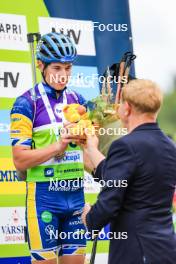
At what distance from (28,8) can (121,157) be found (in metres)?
2.80

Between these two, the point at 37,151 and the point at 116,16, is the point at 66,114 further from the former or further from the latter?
the point at 116,16

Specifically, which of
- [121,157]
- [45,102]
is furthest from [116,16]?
[121,157]

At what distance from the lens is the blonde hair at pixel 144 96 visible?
154 inches

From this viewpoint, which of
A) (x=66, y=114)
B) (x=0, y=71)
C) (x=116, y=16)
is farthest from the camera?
(x=116, y=16)

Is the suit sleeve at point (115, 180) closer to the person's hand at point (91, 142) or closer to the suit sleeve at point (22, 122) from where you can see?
the person's hand at point (91, 142)

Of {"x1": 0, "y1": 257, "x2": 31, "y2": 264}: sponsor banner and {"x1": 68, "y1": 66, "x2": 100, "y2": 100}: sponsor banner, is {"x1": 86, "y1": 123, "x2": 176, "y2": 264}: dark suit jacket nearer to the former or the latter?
{"x1": 0, "y1": 257, "x2": 31, "y2": 264}: sponsor banner

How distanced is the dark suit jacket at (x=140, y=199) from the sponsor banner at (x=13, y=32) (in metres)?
2.50

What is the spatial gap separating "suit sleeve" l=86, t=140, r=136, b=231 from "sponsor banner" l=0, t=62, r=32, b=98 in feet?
7.93

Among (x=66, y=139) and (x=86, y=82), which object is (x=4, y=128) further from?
(x=66, y=139)

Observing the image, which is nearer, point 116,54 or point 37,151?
point 37,151

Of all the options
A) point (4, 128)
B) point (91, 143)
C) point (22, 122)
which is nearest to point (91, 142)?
point (91, 143)

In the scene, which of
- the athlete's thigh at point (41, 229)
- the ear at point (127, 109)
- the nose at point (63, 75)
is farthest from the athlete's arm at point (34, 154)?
the ear at point (127, 109)

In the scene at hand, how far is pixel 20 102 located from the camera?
4832mm

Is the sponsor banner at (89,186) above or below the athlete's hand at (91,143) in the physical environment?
below
